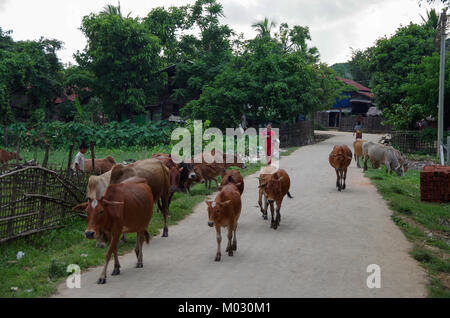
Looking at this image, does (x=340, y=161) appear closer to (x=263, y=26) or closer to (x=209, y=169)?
(x=209, y=169)

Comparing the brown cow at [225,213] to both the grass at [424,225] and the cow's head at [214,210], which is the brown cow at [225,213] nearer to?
the cow's head at [214,210]

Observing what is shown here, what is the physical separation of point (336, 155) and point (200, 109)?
13.5 metres

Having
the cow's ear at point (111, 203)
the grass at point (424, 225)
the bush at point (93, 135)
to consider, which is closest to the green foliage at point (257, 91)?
the bush at point (93, 135)

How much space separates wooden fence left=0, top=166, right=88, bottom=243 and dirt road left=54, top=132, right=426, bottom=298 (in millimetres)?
2300

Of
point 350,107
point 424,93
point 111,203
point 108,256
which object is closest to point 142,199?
point 111,203

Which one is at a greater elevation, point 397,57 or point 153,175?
point 397,57

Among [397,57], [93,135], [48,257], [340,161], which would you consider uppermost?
[397,57]

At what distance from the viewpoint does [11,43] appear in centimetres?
3678

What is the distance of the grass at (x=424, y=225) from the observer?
267 inches

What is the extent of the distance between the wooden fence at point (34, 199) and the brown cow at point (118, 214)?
245 centimetres

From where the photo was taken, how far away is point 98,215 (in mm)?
6066

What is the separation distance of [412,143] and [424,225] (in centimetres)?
1948
